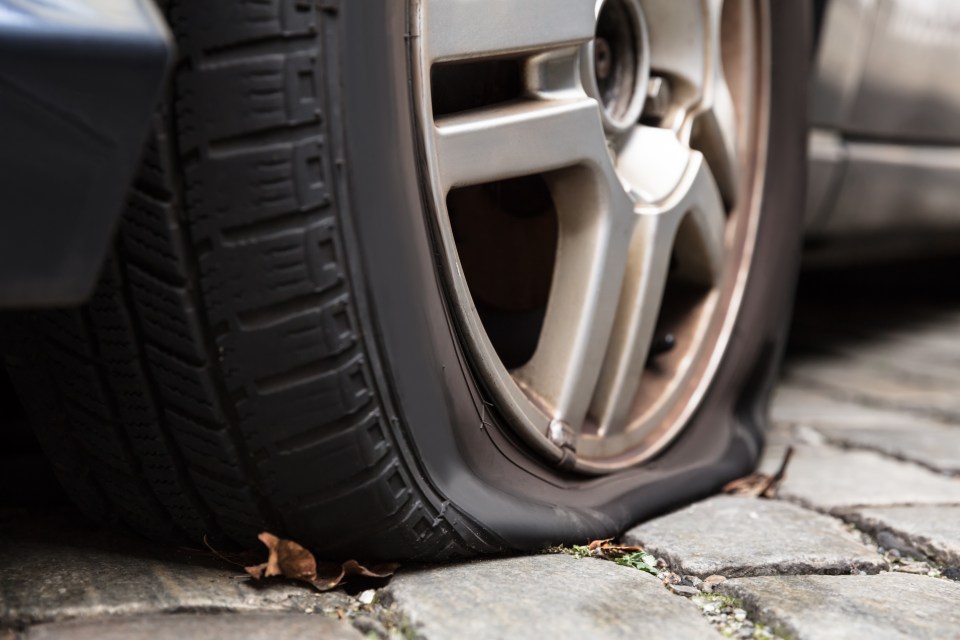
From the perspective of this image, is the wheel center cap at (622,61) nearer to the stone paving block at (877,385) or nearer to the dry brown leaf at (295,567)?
the dry brown leaf at (295,567)

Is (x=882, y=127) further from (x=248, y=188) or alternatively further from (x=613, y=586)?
(x=248, y=188)

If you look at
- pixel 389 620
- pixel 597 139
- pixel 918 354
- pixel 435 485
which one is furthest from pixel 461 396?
pixel 918 354

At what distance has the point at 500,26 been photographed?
3.41ft

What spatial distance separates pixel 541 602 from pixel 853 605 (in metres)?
0.28

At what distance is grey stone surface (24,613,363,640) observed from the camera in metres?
0.79

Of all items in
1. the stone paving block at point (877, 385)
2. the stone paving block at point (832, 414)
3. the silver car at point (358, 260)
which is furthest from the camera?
the stone paving block at point (877, 385)

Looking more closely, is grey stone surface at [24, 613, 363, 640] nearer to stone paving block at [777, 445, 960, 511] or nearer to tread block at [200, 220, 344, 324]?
tread block at [200, 220, 344, 324]

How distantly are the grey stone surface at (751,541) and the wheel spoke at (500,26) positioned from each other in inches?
21.0

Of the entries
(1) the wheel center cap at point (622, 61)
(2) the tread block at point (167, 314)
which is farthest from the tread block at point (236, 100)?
(1) the wheel center cap at point (622, 61)

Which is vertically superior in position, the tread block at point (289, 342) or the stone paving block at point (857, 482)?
the tread block at point (289, 342)

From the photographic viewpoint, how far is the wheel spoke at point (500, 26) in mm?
975

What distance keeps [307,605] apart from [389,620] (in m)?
0.08

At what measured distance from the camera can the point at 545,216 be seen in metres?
1.31

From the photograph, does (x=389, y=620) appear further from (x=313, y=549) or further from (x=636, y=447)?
(x=636, y=447)
